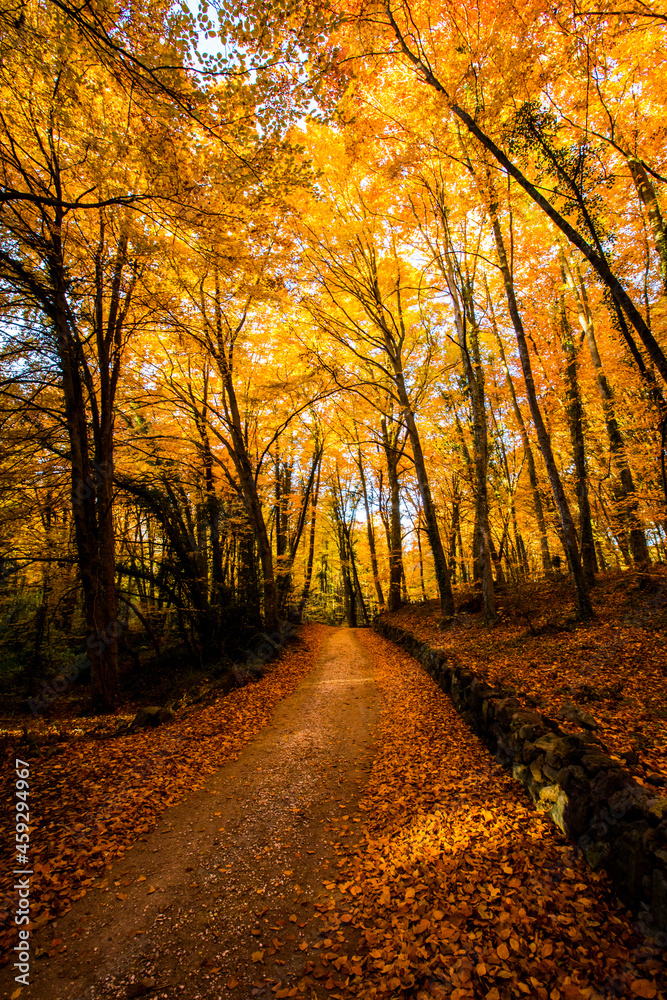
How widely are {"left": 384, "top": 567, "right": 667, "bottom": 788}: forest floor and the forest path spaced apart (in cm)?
278

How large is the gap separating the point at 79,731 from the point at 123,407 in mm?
6509

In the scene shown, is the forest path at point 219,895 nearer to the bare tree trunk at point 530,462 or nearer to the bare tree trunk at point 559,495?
the bare tree trunk at point 559,495

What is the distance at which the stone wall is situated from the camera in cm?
250

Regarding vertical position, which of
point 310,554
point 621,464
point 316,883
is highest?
point 621,464

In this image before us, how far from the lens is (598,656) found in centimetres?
571

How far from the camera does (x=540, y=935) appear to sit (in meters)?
2.49

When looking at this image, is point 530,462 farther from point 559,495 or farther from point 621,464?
point 559,495

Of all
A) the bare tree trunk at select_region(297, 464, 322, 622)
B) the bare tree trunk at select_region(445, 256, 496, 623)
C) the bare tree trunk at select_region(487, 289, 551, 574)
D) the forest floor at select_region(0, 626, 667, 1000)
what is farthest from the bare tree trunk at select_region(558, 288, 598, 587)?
the bare tree trunk at select_region(297, 464, 322, 622)

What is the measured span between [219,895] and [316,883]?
807 millimetres

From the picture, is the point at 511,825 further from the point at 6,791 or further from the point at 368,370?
the point at 368,370

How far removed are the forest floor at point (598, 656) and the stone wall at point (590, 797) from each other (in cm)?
36

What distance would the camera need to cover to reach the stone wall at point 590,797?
2.50 meters

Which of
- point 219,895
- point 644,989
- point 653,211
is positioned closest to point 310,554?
point 219,895

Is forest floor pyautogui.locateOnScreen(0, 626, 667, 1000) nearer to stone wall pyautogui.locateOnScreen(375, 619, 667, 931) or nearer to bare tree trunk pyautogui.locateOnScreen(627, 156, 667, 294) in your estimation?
stone wall pyautogui.locateOnScreen(375, 619, 667, 931)
